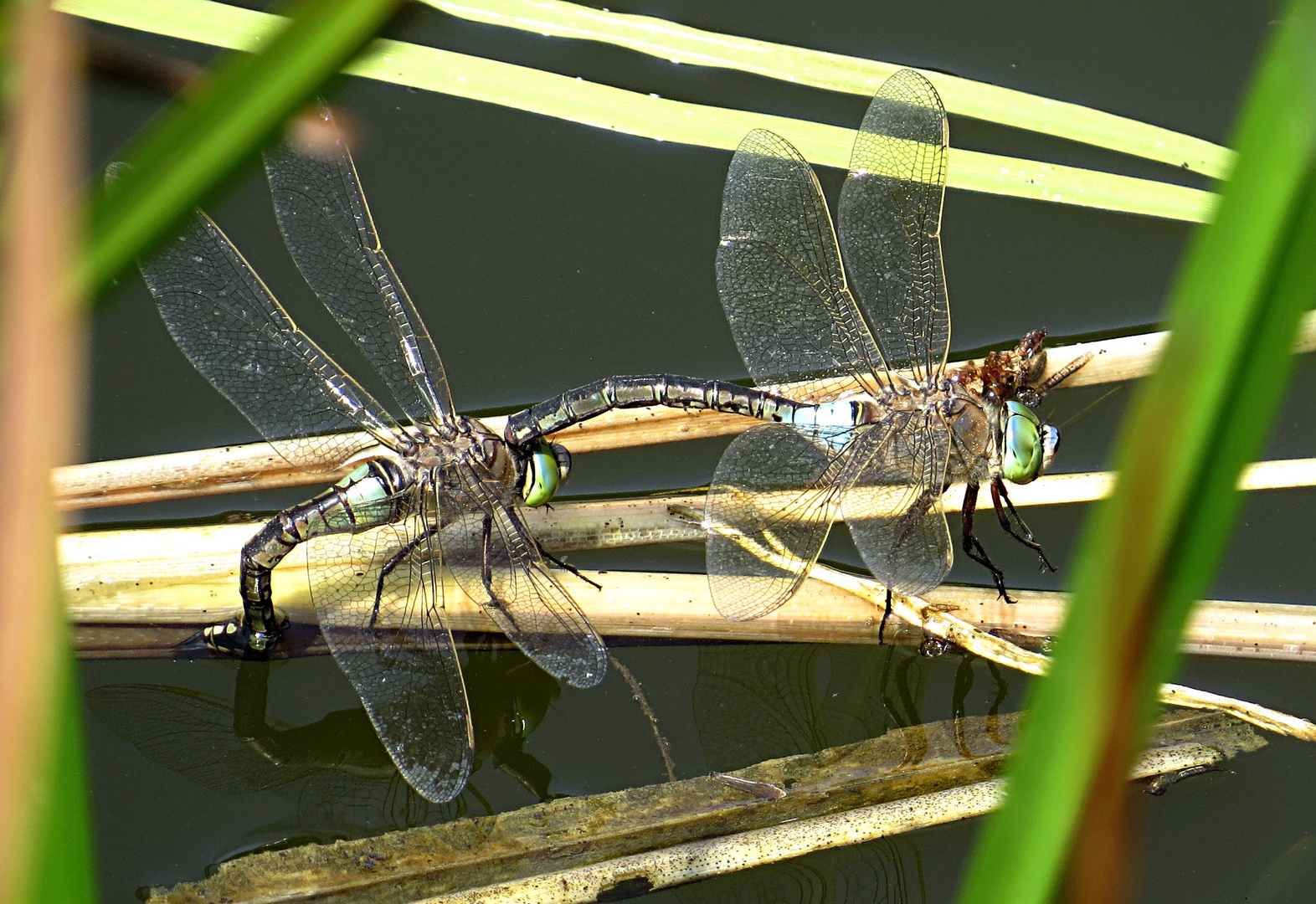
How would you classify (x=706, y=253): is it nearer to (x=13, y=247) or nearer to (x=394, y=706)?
(x=394, y=706)

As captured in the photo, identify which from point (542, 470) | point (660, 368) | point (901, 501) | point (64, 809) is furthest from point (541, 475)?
point (64, 809)

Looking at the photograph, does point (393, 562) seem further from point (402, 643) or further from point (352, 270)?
point (352, 270)

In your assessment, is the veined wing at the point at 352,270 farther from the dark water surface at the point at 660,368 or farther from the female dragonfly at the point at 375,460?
the dark water surface at the point at 660,368

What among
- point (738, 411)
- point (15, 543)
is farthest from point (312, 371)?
point (15, 543)

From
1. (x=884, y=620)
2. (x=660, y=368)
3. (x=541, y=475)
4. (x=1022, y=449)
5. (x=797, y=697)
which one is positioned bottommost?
(x=797, y=697)

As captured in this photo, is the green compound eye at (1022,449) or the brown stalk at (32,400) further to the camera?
the green compound eye at (1022,449)

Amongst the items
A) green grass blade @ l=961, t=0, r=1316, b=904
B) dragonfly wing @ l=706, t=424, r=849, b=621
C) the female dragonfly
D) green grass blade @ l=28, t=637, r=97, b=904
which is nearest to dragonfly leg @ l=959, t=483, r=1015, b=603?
dragonfly wing @ l=706, t=424, r=849, b=621

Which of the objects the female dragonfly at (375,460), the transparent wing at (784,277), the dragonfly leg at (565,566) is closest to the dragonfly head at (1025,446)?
the transparent wing at (784,277)

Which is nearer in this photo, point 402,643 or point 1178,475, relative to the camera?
point 1178,475
